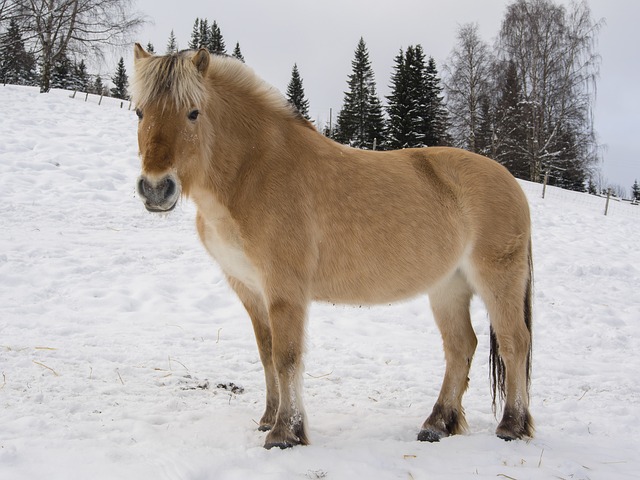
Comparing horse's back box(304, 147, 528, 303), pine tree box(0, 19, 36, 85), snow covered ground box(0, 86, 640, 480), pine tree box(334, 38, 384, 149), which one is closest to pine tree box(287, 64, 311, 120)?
pine tree box(334, 38, 384, 149)

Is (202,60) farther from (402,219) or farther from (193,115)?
(402,219)

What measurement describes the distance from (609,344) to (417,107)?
25197 millimetres

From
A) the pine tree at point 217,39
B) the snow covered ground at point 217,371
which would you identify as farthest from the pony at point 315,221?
the pine tree at point 217,39

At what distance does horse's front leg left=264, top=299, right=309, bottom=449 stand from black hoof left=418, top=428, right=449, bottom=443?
1014 mm

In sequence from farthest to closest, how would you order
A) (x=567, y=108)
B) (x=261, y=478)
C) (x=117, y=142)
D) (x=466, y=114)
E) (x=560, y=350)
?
(x=466, y=114) < (x=567, y=108) < (x=117, y=142) < (x=560, y=350) < (x=261, y=478)

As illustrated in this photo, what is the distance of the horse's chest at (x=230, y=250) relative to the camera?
3.19 m

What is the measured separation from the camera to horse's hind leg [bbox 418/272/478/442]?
3.82m

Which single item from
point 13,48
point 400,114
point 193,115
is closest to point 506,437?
point 193,115

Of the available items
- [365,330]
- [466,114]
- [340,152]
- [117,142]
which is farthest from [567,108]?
[340,152]

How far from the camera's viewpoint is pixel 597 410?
429 centimetres

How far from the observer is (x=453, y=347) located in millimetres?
4062

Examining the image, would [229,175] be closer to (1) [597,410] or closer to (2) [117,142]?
(1) [597,410]

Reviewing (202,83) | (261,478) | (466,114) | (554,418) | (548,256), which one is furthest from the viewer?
(466,114)

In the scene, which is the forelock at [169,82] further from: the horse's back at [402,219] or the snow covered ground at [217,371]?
the snow covered ground at [217,371]
